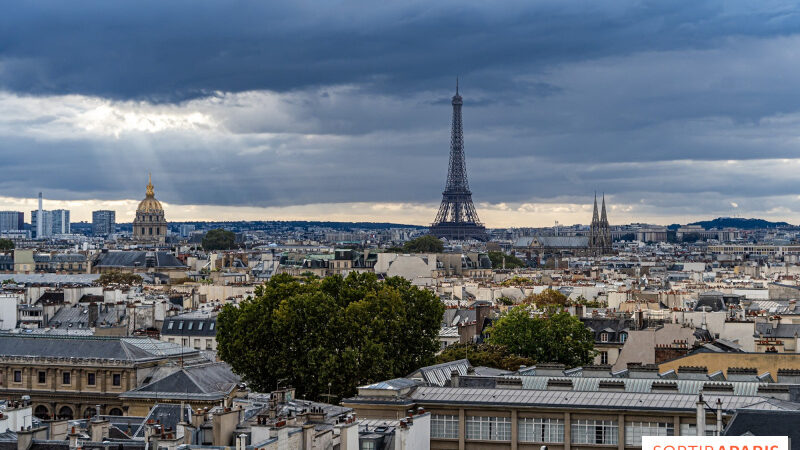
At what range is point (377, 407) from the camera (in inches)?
1359

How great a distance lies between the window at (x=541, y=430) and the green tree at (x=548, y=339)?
23.6 meters

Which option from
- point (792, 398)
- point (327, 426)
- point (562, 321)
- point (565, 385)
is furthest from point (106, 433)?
point (562, 321)

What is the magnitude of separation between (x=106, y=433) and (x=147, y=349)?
25.6 meters

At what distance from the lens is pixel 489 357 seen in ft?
171

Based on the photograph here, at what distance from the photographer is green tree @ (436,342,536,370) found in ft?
169

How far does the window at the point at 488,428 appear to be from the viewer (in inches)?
1346

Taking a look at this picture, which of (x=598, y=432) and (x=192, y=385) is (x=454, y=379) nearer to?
(x=598, y=432)

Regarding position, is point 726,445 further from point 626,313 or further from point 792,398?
point 626,313

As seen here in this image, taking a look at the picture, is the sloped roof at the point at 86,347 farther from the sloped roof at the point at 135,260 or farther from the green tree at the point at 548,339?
the sloped roof at the point at 135,260

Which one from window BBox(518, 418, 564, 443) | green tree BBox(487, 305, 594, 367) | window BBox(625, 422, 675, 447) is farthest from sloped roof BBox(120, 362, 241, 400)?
window BBox(625, 422, 675, 447)

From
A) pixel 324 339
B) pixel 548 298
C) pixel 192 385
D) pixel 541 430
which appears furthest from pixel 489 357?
pixel 548 298

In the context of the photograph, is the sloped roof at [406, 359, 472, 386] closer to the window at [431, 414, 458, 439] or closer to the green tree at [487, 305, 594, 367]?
the window at [431, 414, 458, 439]

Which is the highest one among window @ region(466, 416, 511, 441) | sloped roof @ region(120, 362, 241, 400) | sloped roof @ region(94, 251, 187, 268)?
sloped roof @ region(94, 251, 187, 268)

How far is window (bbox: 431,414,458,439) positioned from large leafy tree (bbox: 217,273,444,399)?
11789mm
